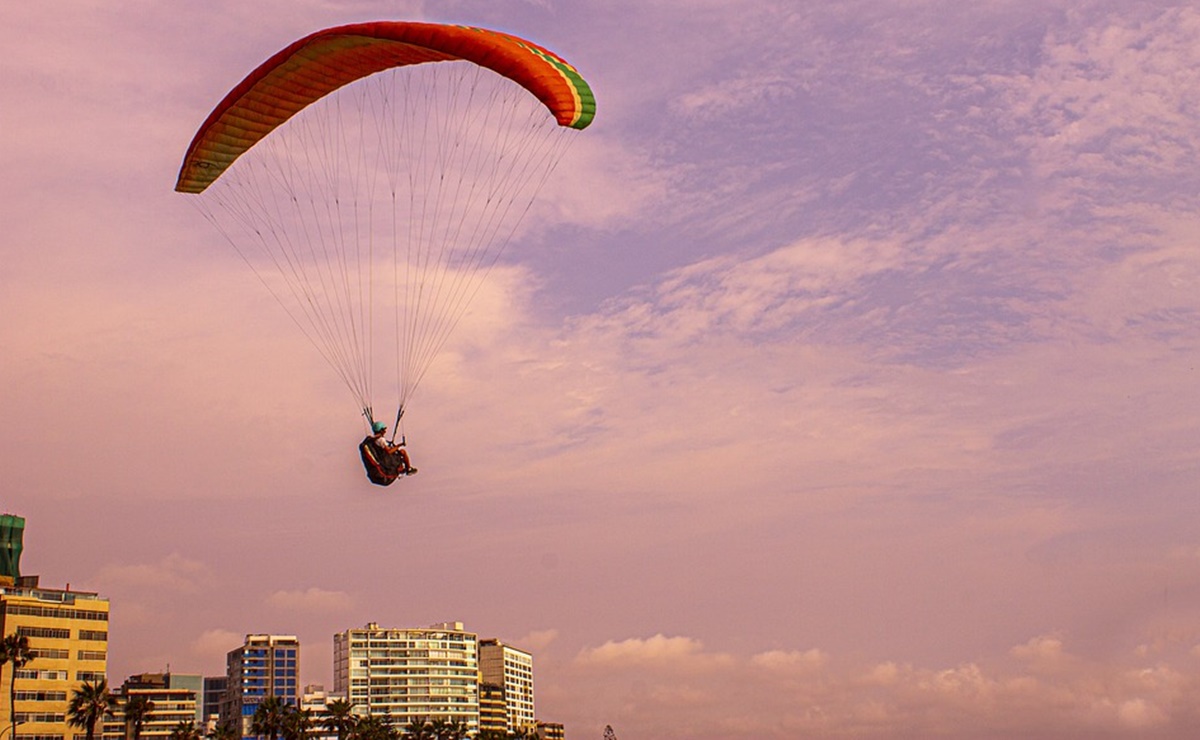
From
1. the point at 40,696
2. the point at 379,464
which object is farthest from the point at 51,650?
the point at 379,464

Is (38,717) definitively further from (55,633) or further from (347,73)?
(347,73)

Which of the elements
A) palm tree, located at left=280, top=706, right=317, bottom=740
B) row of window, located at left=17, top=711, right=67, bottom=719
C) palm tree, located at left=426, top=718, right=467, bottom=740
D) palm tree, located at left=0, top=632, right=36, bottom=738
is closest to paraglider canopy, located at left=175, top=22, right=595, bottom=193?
palm tree, located at left=0, top=632, right=36, bottom=738

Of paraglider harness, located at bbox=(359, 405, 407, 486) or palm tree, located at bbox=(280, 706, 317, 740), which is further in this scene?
palm tree, located at bbox=(280, 706, 317, 740)

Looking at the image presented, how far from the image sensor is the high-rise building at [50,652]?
107231mm

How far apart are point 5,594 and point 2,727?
438 inches

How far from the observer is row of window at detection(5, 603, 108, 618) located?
109 meters

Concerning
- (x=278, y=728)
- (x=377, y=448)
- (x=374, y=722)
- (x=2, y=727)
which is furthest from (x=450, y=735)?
A: (x=377, y=448)

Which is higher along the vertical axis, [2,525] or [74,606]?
[2,525]

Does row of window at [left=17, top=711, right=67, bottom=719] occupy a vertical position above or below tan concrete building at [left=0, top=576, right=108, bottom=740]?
below

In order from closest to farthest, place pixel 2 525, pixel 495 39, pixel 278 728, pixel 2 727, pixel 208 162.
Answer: pixel 495 39, pixel 208 162, pixel 278 728, pixel 2 727, pixel 2 525

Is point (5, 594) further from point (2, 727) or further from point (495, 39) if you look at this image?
point (495, 39)

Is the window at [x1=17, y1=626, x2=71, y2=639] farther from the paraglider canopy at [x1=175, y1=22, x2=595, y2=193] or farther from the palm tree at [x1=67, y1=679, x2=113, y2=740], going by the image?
the paraglider canopy at [x1=175, y1=22, x2=595, y2=193]

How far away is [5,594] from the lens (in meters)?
110

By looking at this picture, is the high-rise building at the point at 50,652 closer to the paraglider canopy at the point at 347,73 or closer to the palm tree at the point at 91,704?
the palm tree at the point at 91,704
